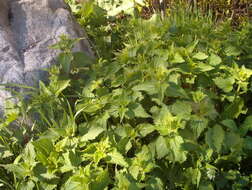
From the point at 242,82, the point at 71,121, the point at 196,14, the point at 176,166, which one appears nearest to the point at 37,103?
the point at 71,121

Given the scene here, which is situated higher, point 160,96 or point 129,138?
point 160,96

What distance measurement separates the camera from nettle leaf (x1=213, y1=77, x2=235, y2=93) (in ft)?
8.22

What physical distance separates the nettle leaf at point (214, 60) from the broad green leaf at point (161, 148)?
774 mm

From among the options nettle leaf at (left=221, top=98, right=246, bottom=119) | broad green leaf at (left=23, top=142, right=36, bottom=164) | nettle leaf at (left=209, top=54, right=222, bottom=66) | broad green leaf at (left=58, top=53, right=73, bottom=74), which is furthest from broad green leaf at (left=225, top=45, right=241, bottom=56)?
broad green leaf at (left=23, top=142, right=36, bottom=164)

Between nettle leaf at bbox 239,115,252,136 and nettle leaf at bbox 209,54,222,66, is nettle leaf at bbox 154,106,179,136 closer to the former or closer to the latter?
nettle leaf at bbox 239,115,252,136

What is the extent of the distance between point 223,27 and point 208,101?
1191mm

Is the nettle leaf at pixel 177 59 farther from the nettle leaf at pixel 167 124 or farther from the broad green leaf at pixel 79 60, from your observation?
the broad green leaf at pixel 79 60

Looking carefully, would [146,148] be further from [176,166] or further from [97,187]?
[97,187]

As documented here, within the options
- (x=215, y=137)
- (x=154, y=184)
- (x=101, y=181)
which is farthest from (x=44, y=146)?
(x=215, y=137)

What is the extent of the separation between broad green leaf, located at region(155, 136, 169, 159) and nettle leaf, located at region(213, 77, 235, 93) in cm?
60

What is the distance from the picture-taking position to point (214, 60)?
2686 millimetres

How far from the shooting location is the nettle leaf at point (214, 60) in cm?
266

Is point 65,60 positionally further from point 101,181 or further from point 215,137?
point 215,137

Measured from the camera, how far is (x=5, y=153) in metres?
→ 2.56
